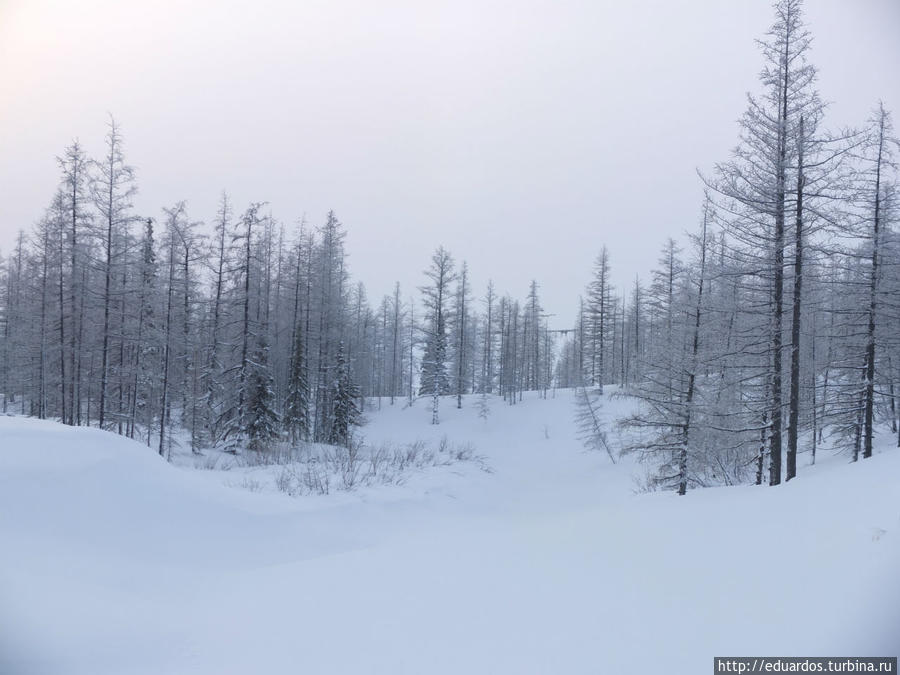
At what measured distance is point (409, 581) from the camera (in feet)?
16.9

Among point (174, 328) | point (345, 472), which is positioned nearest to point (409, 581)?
point (345, 472)

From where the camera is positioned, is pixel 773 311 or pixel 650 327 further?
pixel 650 327

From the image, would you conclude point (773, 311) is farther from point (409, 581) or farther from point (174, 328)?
point (174, 328)

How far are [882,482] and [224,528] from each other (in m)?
8.70

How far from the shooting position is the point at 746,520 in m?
6.05

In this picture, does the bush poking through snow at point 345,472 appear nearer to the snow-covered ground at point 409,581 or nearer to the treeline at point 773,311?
the snow-covered ground at point 409,581

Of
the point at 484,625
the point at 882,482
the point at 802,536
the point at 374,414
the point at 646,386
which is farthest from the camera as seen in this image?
the point at 374,414

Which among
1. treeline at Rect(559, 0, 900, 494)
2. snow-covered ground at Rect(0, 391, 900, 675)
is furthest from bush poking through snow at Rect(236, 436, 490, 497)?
treeline at Rect(559, 0, 900, 494)

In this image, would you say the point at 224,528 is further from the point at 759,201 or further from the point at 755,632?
the point at 759,201

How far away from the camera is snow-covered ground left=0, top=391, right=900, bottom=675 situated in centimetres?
356

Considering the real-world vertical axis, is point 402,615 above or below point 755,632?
below

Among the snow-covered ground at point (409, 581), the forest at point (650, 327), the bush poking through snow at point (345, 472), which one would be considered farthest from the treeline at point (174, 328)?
the snow-covered ground at point (409, 581)

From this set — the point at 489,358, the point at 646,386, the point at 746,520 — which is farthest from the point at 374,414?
the point at 746,520

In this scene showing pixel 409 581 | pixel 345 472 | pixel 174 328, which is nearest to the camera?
pixel 409 581
